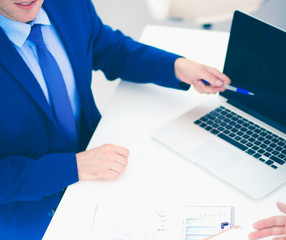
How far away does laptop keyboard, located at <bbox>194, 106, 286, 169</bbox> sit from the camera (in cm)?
103

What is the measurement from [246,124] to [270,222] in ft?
1.09

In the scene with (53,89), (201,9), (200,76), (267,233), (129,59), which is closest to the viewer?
(267,233)

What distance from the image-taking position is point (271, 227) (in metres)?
0.87

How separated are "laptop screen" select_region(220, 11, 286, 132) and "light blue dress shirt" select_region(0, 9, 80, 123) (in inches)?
19.2

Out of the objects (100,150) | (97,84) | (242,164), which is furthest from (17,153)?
(97,84)

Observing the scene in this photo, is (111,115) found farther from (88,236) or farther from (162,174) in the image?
(88,236)

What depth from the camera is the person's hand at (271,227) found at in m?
0.86

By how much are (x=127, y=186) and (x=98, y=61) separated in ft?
1.85

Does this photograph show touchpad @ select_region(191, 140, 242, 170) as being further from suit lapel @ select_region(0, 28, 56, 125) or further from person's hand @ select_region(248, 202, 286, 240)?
suit lapel @ select_region(0, 28, 56, 125)

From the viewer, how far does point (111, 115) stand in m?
1.24

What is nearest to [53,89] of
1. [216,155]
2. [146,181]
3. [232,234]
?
[146,181]

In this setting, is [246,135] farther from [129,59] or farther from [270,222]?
[129,59]

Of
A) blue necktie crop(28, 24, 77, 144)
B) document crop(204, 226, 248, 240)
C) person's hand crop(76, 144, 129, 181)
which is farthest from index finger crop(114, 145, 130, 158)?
document crop(204, 226, 248, 240)

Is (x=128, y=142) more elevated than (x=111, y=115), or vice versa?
(x=111, y=115)
